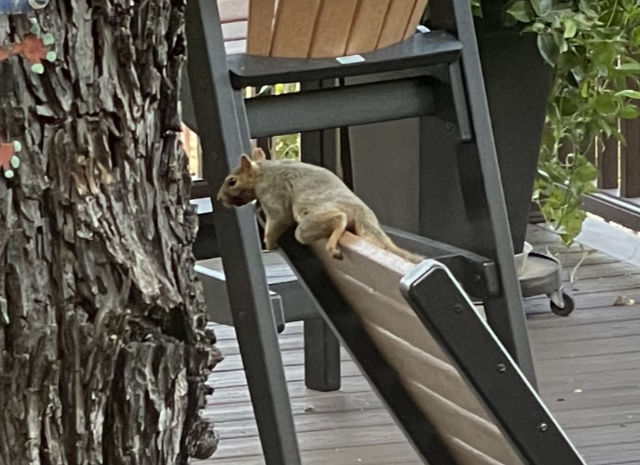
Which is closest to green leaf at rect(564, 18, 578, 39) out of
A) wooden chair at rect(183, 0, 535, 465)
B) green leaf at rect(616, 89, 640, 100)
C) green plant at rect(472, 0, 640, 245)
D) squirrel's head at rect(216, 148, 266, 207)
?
green plant at rect(472, 0, 640, 245)

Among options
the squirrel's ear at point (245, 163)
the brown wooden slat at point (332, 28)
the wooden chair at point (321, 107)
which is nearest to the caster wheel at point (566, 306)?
the wooden chair at point (321, 107)

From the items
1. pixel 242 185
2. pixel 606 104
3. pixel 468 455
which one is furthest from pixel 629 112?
pixel 468 455

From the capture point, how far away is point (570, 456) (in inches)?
49.7

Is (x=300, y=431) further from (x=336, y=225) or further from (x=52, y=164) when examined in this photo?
(x=52, y=164)

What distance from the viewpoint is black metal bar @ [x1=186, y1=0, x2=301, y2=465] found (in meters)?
1.96

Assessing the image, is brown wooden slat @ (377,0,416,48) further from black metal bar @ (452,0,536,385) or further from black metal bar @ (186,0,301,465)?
black metal bar @ (186,0,301,465)

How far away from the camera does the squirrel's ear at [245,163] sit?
1.80 meters

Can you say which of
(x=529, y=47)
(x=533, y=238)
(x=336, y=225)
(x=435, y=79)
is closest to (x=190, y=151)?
(x=533, y=238)

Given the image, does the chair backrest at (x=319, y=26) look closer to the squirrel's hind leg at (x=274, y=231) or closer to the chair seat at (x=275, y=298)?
the chair seat at (x=275, y=298)

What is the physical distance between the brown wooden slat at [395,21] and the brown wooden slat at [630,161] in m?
2.06

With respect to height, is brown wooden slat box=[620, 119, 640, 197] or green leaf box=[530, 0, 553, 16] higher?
green leaf box=[530, 0, 553, 16]

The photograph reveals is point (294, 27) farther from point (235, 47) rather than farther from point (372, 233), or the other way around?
point (372, 233)

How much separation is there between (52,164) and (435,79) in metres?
1.11

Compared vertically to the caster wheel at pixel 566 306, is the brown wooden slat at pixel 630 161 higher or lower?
higher
